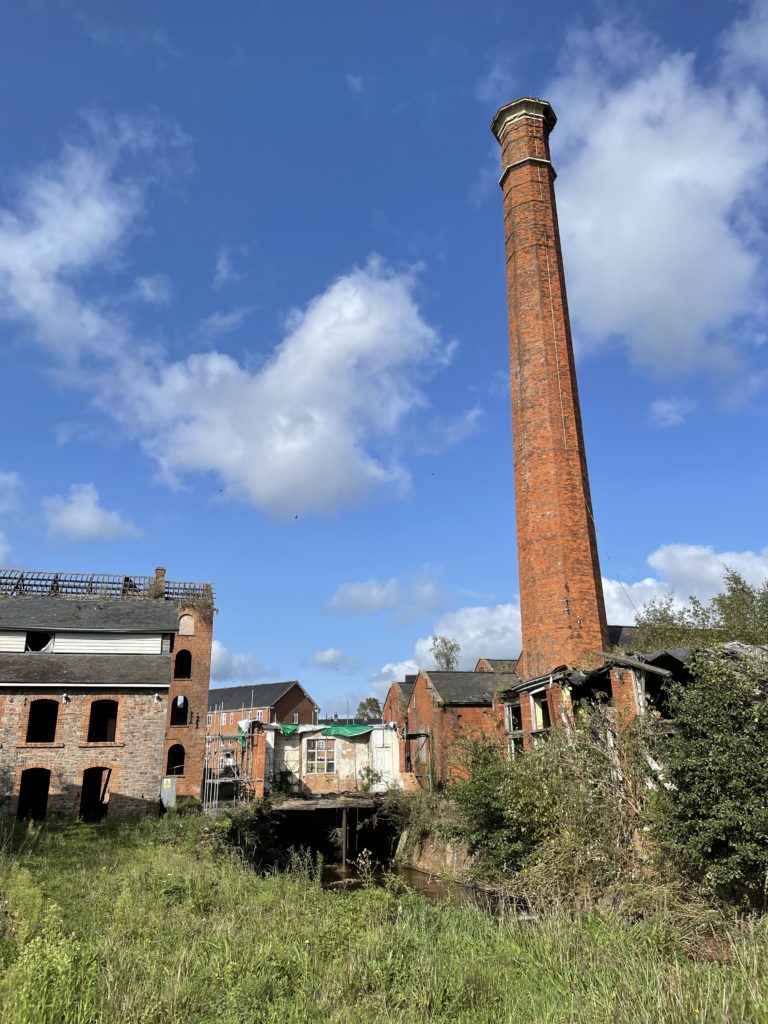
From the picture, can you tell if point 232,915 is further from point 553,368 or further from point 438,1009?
point 553,368

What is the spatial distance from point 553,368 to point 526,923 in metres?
18.4

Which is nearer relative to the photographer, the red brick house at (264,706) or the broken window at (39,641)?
the broken window at (39,641)

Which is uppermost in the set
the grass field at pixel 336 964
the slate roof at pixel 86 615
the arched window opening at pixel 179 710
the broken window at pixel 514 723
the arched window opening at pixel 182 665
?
the slate roof at pixel 86 615

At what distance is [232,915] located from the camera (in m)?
8.99

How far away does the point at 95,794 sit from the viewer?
25.3 meters

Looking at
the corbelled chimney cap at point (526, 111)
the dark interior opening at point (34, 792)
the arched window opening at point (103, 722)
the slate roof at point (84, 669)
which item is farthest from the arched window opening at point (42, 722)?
the corbelled chimney cap at point (526, 111)

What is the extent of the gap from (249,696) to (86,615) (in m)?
33.7

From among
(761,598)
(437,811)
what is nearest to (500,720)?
(437,811)

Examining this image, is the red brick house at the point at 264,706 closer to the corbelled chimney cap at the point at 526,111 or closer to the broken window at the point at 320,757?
the broken window at the point at 320,757

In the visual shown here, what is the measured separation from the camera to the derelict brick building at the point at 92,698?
71.7ft

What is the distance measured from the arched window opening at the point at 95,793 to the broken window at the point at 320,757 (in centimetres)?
847

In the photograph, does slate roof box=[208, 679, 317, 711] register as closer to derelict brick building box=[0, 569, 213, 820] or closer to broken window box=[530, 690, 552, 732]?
derelict brick building box=[0, 569, 213, 820]

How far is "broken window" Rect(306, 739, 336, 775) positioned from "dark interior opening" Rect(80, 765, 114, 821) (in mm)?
8469

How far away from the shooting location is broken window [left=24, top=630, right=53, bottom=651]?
25.2 meters
